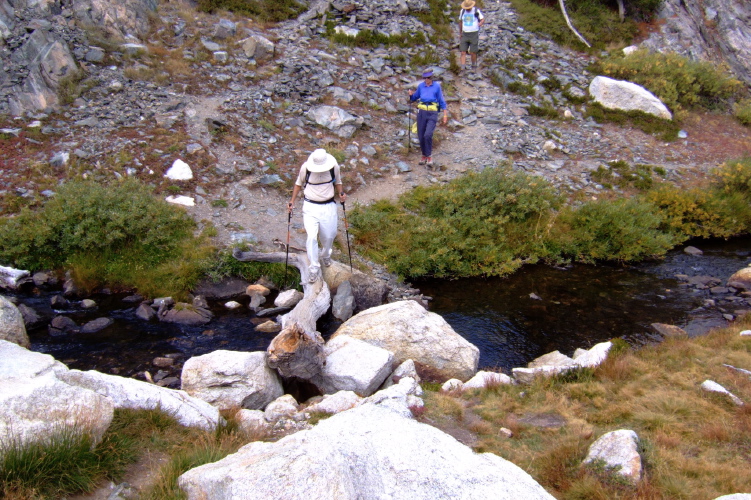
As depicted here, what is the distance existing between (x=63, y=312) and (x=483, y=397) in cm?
960

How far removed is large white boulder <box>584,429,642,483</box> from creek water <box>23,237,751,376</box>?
4.72 meters

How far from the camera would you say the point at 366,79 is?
2138 centimetres

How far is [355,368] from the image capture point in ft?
27.8

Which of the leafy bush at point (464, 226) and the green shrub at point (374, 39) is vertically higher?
the green shrub at point (374, 39)

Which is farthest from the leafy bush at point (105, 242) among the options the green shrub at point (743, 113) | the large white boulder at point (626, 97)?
the green shrub at point (743, 113)

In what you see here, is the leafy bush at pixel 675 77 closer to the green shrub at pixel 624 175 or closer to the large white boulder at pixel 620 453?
the green shrub at pixel 624 175

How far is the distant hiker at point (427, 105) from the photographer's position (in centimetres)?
1622

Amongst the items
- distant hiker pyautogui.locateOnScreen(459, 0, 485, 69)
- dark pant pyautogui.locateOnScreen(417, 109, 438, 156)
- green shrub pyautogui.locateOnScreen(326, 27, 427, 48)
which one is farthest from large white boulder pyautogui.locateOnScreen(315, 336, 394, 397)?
green shrub pyautogui.locateOnScreen(326, 27, 427, 48)

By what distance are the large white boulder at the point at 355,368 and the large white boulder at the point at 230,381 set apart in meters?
0.96

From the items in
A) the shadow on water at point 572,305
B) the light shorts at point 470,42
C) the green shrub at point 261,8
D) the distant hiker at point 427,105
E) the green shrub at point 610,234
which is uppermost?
the green shrub at point 261,8

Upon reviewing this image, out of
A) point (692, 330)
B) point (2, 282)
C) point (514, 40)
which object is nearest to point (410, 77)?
point (514, 40)

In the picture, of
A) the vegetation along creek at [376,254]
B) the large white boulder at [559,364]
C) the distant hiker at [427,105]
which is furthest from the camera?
the distant hiker at [427,105]

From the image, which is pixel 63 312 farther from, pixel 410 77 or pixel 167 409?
pixel 410 77

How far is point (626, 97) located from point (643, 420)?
735 inches
